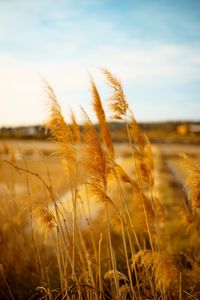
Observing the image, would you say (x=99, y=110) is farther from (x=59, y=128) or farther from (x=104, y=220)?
(x=104, y=220)

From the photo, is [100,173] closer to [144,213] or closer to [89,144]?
[89,144]

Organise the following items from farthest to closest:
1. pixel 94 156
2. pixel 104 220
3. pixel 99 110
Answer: pixel 104 220 < pixel 99 110 < pixel 94 156

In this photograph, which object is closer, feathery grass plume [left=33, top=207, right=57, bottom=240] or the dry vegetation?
the dry vegetation

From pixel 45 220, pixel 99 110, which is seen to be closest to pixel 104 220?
pixel 45 220

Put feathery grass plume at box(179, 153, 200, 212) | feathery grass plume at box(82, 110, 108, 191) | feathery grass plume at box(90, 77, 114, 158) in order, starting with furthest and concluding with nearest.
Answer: feathery grass plume at box(90, 77, 114, 158), feathery grass plume at box(179, 153, 200, 212), feathery grass plume at box(82, 110, 108, 191)

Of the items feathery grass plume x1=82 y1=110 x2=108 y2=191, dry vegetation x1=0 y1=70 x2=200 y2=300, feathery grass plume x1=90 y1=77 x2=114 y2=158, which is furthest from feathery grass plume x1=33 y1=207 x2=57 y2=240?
feathery grass plume x1=90 y1=77 x2=114 y2=158

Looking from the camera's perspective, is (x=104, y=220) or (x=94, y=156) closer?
(x=94, y=156)

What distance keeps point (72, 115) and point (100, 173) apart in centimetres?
125

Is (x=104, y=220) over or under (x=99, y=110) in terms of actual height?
under

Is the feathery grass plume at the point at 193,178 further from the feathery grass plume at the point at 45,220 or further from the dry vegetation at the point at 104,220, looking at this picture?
the feathery grass plume at the point at 45,220

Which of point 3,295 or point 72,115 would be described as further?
point 3,295

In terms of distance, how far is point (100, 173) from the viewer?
2.45 m

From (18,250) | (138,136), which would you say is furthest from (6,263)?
(138,136)

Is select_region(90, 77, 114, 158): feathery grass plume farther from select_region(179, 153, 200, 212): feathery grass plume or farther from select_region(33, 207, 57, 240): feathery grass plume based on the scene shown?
select_region(33, 207, 57, 240): feathery grass plume
